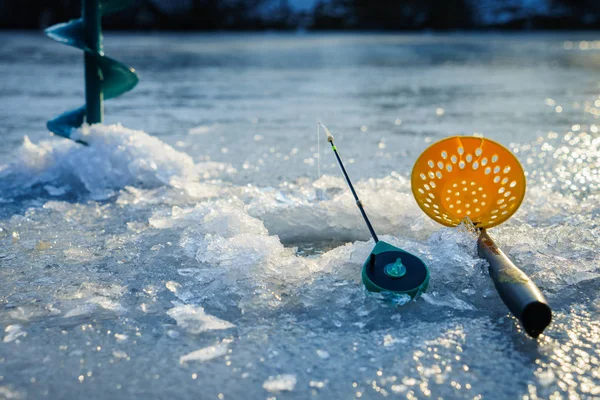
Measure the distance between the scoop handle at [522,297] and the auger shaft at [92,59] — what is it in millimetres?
2924

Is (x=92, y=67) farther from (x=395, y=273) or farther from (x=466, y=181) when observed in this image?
(x=395, y=273)

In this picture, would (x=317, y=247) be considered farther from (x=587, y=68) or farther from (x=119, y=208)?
(x=587, y=68)

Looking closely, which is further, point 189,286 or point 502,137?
point 502,137

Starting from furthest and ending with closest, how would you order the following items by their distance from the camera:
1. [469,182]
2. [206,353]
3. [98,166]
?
[98,166], [469,182], [206,353]

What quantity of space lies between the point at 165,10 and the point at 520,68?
66.2 feet

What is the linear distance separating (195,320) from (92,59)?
102 inches

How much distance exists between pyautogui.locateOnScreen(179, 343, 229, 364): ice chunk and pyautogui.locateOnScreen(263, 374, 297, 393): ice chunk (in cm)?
20

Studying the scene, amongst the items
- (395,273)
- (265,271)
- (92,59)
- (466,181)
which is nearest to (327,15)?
(92,59)

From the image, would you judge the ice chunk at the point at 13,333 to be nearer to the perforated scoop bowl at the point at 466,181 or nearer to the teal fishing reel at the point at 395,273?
the teal fishing reel at the point at 395,273

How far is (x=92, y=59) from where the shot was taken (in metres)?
4.06

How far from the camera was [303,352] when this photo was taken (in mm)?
1851

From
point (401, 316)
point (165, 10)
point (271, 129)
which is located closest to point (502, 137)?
point (271, 129)

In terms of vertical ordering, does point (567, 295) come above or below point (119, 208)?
above

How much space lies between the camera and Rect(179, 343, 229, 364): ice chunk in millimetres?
1811
